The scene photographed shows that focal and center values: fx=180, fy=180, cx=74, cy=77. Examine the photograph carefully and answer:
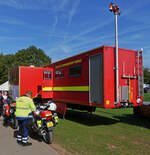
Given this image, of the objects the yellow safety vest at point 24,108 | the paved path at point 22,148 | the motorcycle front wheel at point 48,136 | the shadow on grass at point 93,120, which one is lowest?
the shadow on grass at point 93,120

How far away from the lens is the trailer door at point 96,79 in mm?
7551

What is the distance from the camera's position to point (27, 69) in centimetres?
1180

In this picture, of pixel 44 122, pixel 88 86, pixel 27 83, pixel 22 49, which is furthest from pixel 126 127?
pixel 22 49

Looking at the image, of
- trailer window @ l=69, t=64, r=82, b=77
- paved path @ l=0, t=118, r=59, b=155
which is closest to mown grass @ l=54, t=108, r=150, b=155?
paved path @ l=0, t=118, r=59, b=155

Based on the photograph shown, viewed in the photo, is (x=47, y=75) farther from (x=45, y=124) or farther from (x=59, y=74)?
(x=45, y=124)

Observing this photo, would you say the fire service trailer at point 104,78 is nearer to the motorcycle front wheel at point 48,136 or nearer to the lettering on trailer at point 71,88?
the lettering on trailer at point 71,88

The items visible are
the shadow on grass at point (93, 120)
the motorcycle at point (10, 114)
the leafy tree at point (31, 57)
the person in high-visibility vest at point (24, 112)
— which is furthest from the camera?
the leafy tree at point (31, 57)

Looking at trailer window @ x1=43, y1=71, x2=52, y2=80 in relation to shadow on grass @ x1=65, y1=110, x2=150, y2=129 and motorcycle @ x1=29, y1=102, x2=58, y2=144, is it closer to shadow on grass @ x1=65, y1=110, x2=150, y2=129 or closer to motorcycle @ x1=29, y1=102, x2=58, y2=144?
shadow on grass @ x1=65, y1=110, x2=150, y2=129

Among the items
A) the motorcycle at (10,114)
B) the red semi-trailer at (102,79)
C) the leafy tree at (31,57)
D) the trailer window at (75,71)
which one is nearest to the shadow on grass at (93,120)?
the red semi-trailer at (102,79)

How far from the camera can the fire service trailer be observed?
746 centimetres

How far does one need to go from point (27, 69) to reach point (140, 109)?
729cm

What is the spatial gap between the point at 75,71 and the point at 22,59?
3927 centimetres

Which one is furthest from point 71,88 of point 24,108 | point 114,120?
point 24,108

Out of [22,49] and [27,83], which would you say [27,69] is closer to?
[27,83]
